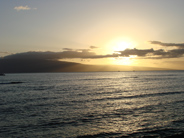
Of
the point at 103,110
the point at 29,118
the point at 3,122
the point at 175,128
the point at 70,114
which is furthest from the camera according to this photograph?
the point at 103,110

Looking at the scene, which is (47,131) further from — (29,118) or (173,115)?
(173,115)

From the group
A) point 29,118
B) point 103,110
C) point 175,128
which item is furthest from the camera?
point 103,110

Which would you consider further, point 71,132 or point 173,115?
point 173,115

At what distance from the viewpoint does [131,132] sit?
873 inches

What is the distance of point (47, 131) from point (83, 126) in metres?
4.57

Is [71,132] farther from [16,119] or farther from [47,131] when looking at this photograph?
[16,119]

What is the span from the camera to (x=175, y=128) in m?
23.3

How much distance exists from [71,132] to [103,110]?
12.7 m

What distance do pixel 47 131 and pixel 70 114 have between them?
8.68 meters

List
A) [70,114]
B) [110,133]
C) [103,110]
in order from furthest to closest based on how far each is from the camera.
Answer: [103,110] < [70,114] < [110,133]

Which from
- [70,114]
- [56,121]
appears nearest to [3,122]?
[56,121]

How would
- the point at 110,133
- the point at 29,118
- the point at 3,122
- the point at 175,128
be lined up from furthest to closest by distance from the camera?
1. the point at 29,118
2. the point at 3,122
3. the point at 175,128
4. the point at 110,133

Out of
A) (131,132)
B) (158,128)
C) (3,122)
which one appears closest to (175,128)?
(158,128)

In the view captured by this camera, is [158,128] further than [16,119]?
No
